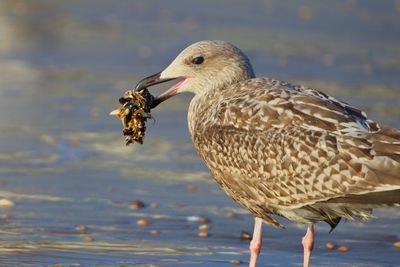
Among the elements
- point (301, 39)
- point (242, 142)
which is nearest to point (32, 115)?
point (242, 142)

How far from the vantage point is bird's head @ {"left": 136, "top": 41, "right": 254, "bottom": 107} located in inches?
365

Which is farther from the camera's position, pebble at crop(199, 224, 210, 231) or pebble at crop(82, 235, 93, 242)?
pebble at crop(199, 224, 210, 231)

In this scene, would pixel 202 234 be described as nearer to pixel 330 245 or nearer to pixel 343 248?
pixel 330 245

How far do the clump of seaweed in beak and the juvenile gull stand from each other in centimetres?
43

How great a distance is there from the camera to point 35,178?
37.2ft

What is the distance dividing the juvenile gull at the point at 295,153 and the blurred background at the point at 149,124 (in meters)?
0.80

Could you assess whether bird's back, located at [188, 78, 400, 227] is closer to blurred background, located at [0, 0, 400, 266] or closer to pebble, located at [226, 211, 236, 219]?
blurred background, located at [0, 0, 400, 266]

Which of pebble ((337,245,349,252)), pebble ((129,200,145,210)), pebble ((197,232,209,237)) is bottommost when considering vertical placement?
pebble ((337,245,349,252))

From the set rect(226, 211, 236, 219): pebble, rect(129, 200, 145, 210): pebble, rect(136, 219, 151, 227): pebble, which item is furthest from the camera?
rect(129, 200, 145, 210): pebble

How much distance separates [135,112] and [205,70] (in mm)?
676

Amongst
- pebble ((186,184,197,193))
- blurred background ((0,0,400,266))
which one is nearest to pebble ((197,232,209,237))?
blurred background ((0,0,400,266))

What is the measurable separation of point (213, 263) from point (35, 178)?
3.10 meters

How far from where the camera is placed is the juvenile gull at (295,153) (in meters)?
7.94

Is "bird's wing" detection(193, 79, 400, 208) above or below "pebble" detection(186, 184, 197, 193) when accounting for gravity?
below
